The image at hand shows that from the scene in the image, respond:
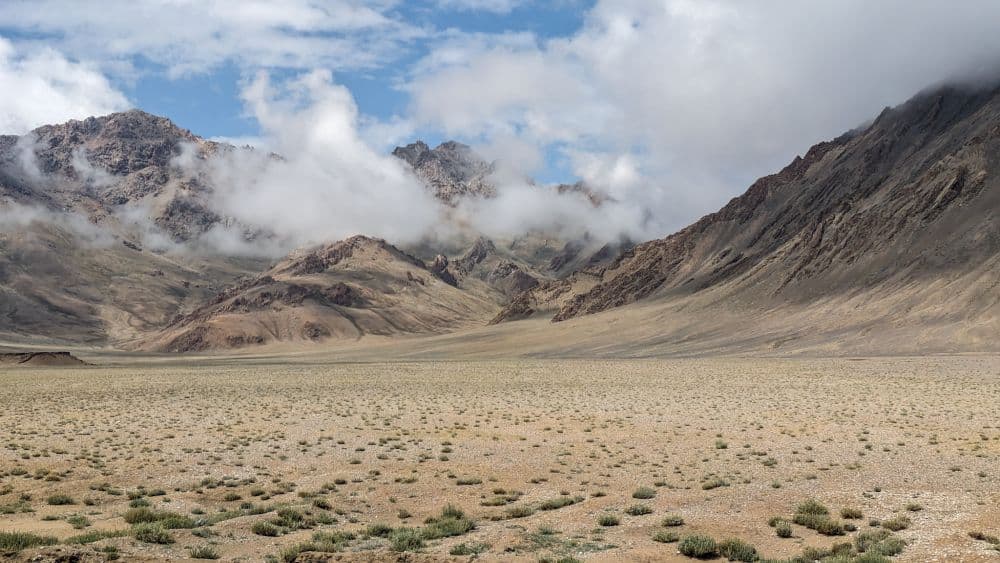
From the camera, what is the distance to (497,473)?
23.9 meters

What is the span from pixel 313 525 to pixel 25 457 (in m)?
15.4

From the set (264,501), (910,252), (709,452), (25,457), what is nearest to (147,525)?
(264,501)

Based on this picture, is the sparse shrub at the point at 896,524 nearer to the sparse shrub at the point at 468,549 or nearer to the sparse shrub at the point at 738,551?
the sparse shrub at the point at 738,551

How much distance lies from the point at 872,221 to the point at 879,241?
7752 mm

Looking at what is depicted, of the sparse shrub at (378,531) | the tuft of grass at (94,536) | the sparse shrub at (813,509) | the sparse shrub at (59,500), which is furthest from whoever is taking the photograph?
the sparse shrub at (59,500)

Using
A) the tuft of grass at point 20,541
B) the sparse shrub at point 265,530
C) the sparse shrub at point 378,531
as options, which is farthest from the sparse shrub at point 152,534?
the sparse shrub at point 378,531

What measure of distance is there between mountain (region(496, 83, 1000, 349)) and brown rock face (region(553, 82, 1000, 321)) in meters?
0.30

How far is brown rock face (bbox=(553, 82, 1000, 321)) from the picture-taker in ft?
401

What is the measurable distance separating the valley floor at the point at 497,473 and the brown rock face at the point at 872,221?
276 feet

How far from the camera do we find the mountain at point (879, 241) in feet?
363

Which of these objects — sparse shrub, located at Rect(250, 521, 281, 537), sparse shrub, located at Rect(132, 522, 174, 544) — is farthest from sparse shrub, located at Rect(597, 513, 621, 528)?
sparse shrub, located at Rect(132, 522, 174, 544)

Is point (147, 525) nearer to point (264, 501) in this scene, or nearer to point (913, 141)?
point (264, 501)

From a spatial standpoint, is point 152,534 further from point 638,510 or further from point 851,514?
point 851,514

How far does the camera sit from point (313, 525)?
16.7 m
